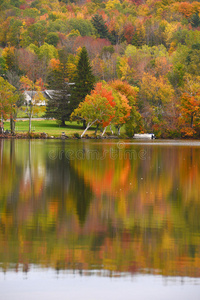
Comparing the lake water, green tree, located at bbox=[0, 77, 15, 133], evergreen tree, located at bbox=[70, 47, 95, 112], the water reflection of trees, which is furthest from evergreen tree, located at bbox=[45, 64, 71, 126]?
the lake water

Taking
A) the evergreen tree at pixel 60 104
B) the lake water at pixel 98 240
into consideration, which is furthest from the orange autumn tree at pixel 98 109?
the lake water at pixel 98 240

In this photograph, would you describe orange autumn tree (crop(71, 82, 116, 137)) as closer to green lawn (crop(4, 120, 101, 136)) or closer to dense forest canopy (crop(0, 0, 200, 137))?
green lawn (crop(4, 120, 101, 136))

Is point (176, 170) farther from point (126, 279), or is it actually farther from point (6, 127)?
point (6, 127)

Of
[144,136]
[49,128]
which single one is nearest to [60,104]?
[49,128]

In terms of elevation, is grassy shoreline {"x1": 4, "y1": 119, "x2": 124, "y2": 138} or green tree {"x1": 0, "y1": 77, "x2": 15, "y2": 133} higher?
green tree {"x1": 0, "y1": 77, "x2": 15, "y2": 133}

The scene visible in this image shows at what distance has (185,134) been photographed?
97000 mm

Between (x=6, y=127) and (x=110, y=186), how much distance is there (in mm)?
71354

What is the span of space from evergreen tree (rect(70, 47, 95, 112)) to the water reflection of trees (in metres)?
67.8

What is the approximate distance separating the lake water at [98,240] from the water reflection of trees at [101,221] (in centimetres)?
2

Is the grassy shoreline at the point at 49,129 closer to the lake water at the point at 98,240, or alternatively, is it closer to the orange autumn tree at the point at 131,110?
the orange autumn tree at the point at 131,110

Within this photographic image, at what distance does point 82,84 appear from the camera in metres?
96.1

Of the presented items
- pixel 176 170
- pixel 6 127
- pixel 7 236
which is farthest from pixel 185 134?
pixel 7 236

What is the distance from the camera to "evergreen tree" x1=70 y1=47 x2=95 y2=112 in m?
95.0

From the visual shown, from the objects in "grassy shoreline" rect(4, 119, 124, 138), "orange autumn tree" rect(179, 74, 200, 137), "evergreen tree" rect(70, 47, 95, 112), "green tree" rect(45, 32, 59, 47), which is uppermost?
"green tree" rect(45, 32, 59, 47)
